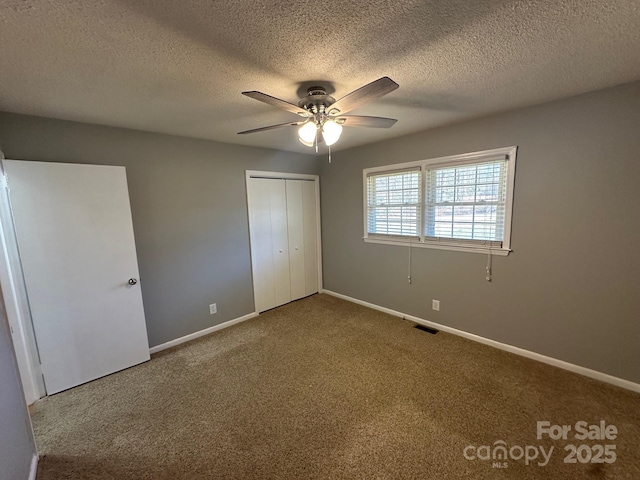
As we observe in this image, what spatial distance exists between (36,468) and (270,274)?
2.64m

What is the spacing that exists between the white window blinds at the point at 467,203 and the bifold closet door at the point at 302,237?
Answer: 74.2 inches

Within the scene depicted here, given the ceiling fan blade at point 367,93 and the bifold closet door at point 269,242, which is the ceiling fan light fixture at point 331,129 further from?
the bifold closet door at point 269,242

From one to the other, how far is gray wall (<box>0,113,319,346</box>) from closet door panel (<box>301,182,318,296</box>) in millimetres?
795

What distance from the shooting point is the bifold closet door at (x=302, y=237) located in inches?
159

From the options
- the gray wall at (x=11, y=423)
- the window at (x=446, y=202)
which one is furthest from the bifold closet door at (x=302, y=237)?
the gray wall at (x=11, y=423)

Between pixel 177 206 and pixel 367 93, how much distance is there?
2415mm

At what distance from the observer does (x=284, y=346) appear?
9.30 ft

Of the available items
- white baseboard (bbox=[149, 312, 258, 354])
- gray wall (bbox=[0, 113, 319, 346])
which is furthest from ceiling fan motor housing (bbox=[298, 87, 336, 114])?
white baseboard (bbox=[149, 312, 258, 354])

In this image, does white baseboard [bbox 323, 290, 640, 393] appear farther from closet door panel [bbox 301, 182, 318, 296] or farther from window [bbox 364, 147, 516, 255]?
closet door panel [bbox 301, 182, 318, 296]

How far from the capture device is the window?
2.53 m

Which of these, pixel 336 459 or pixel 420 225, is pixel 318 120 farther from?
pixel 336 459

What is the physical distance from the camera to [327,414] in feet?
6.19

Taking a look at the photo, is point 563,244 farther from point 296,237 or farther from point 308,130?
point 296,237

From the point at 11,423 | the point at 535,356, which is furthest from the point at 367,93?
the point at 535,356
